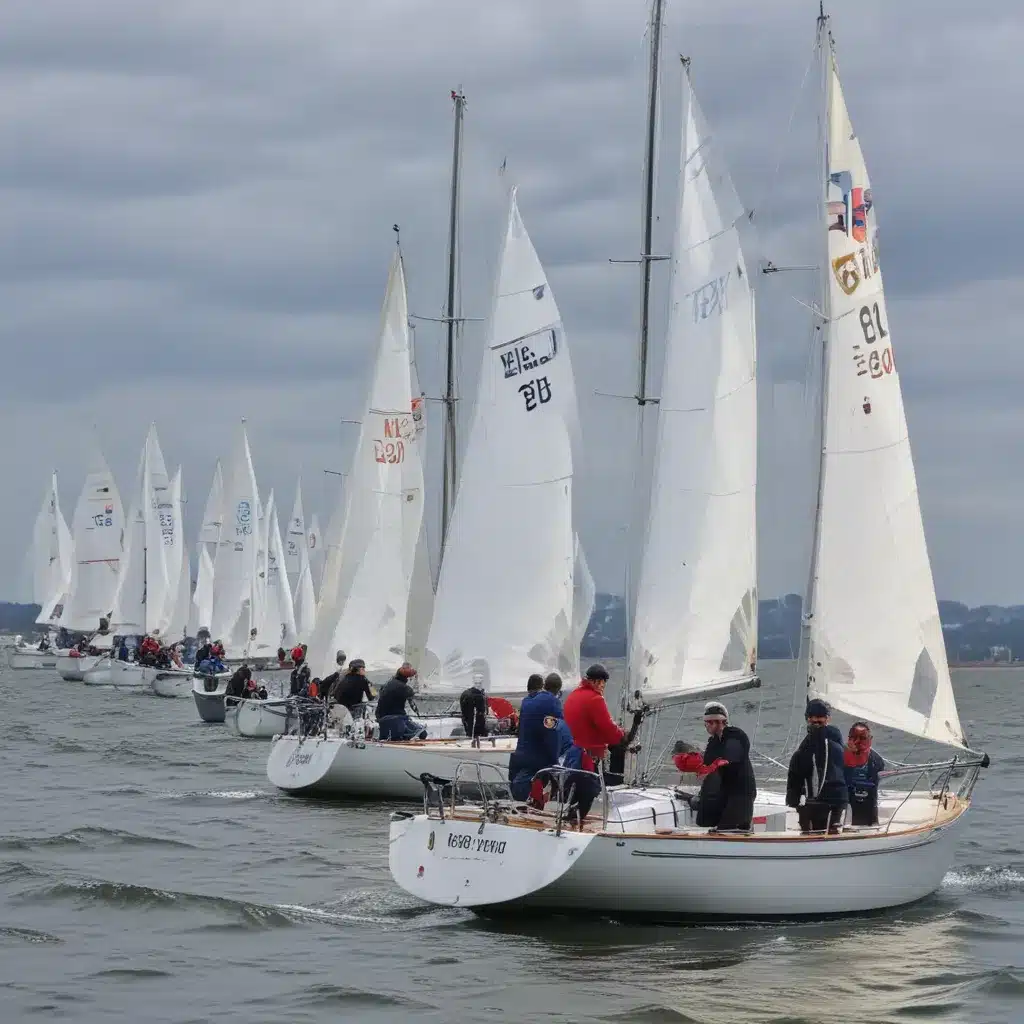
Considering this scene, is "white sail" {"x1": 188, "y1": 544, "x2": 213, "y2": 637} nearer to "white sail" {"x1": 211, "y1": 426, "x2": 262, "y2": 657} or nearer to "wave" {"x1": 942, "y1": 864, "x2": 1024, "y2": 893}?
"white sail" {"x1": 211, "y1": 426, "x2": 262, "y2": 657}

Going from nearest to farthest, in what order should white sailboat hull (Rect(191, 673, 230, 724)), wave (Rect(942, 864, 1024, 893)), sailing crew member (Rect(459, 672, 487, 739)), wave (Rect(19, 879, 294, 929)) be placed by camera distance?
wave (Rect(19, 879, 294, 929)) → wave (Rect(942, 864, 1024, 893)) → sailing crew member (Rect(459, 672, 487, 739)) → white sailboat hull (Rect(191, 673, 230, 724))

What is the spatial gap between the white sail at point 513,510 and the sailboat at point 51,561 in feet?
219

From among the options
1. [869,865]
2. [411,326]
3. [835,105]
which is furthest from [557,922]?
[411,326]

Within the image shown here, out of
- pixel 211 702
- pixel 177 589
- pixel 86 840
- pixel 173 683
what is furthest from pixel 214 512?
pixel 86 840

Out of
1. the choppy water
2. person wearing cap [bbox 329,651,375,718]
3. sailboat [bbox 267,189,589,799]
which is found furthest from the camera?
sailboat [bbox 267,189,589,799]

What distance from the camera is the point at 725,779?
15.8m

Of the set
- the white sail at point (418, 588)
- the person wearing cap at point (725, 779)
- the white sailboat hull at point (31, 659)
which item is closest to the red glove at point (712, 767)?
the person wearing cap at point (725, 779)

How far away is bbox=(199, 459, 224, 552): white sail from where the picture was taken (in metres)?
75.2

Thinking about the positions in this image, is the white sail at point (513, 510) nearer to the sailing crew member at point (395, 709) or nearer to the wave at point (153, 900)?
the sailing crew member at point (395, 709)

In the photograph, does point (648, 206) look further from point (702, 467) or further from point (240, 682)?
point (240, 682)

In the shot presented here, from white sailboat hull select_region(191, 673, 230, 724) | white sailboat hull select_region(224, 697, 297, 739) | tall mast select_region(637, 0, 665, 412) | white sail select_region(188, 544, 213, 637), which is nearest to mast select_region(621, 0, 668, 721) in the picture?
tall mast select_region(637, 0, 665, 412)

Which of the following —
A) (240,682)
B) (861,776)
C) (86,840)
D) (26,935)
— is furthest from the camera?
(240,682)

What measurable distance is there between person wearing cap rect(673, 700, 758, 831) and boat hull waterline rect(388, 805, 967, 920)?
0.37 m

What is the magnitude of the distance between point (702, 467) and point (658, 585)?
1.45 metres
